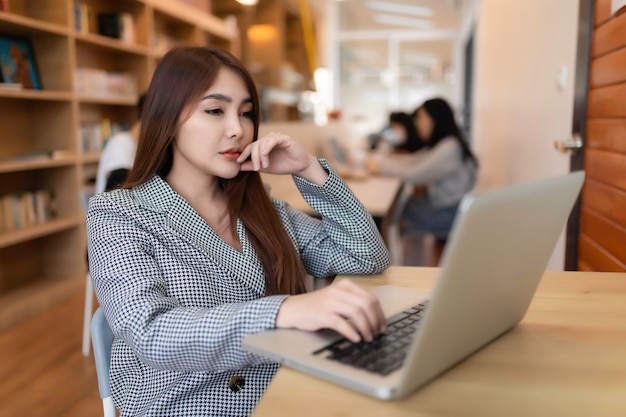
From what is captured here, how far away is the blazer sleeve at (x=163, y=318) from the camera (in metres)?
0.83

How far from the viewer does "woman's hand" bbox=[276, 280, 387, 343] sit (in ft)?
2.46

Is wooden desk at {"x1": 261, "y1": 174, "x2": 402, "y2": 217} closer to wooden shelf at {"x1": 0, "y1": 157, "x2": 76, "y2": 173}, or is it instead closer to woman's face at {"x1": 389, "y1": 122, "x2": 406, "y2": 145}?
wooden shelf at {"x1": 0, "y1": 157, "x2": 76, "y2": 173}

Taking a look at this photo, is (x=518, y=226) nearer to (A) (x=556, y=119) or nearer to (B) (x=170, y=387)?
(B) (x=170, y=387)

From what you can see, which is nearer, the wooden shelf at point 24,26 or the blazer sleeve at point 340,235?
the blazer sleeve at point 340,235

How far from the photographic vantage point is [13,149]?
3.55 meters

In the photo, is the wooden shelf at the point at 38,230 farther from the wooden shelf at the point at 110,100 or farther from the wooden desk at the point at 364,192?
the wooden desk at the point at 364,192

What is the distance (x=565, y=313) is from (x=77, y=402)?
6.31 ft

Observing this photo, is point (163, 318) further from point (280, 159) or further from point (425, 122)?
point (425, 122)

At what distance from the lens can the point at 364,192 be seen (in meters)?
3.53

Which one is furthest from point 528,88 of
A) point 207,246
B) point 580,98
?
point 207,246

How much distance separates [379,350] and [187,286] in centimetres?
47

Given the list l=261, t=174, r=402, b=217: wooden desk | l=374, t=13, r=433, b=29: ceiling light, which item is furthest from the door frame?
l=374, t=13, r=433, b=29: ceiling light

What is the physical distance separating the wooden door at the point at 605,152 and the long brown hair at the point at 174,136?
91 cm

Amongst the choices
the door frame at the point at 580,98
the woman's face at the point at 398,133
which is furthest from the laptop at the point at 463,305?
the woman's face at the point at 398,133
